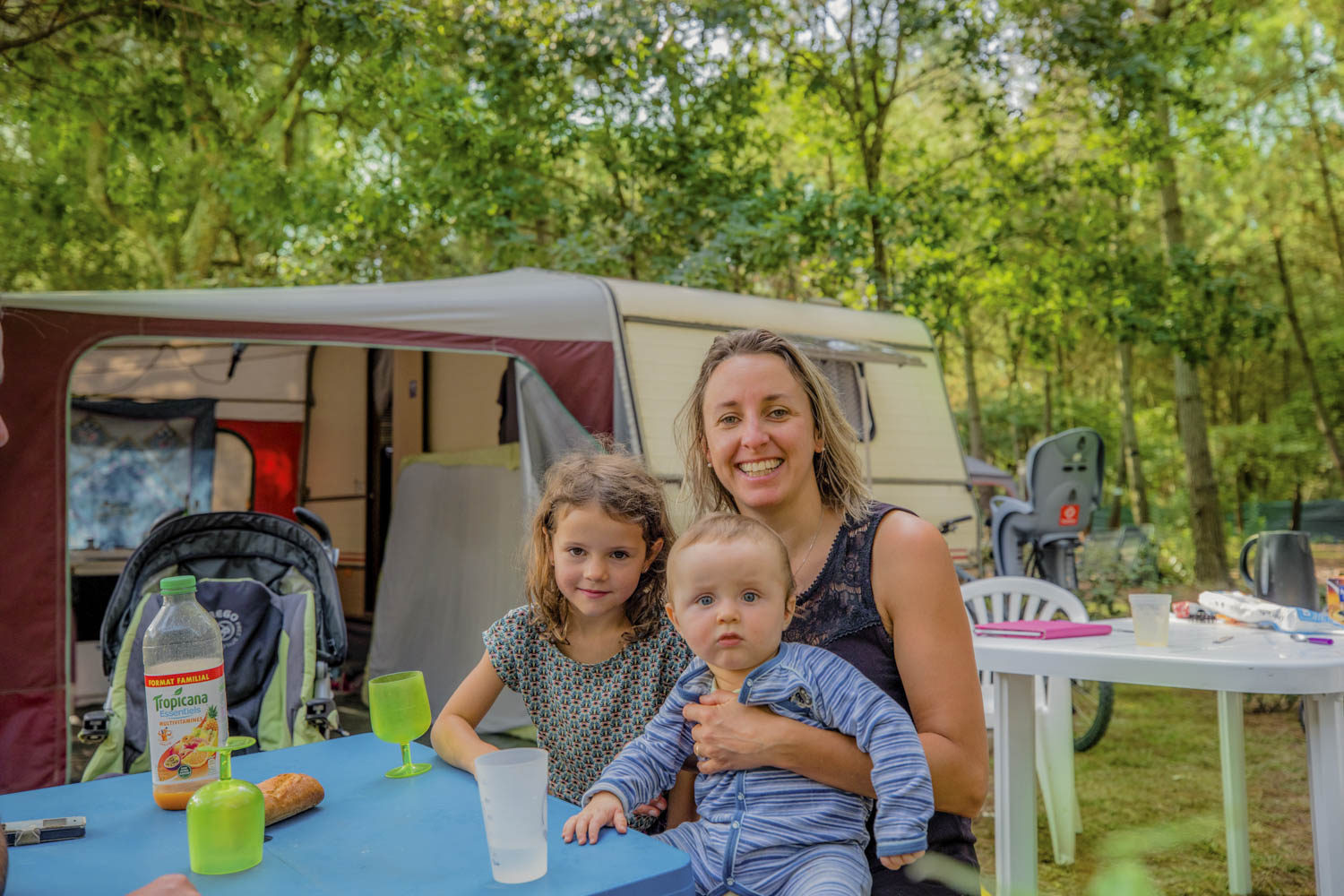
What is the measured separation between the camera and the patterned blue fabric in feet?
4.92

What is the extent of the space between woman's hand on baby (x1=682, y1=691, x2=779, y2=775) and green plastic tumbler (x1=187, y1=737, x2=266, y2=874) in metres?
Answer: 0.66

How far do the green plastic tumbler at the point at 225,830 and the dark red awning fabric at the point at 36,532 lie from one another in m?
2.88

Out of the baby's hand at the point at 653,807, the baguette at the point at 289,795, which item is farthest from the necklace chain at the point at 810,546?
the baguette at the point at 289,795

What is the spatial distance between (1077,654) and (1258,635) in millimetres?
705

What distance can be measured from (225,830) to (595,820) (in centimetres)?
50

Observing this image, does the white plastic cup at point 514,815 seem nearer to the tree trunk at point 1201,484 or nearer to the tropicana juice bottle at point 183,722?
the tropicana juice bottle at point 183,722

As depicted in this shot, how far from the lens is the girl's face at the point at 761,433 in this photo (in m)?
1.89

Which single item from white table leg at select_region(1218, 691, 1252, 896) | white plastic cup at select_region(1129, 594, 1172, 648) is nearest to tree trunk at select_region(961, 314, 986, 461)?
white table leg at select_region(1218, 691, 1252, 896)

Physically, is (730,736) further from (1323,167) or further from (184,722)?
(1323,167)

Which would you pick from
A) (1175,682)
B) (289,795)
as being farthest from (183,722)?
(1175,682)

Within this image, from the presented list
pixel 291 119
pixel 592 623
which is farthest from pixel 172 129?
pixel 592 623

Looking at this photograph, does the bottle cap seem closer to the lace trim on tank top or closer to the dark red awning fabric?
the lace trim on tank top

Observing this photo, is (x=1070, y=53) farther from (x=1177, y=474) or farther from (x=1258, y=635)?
(x=1177, y=474)

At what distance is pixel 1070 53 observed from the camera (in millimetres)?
8656
